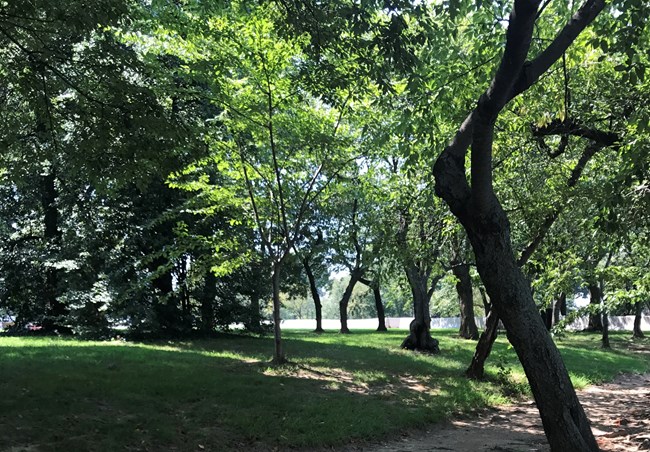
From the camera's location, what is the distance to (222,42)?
32.8ft

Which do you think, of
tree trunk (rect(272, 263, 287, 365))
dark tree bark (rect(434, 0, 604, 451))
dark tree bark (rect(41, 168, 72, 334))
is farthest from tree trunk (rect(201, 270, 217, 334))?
dark tree bark (rect(434, 0, 604, 451))

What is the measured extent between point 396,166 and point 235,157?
690 cm

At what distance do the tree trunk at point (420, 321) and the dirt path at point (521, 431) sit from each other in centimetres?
683

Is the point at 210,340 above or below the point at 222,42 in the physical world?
below

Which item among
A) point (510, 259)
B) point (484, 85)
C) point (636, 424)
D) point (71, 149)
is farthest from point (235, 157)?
point (636, 424)

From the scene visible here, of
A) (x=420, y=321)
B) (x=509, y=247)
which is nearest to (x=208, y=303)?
(x=420, y=321)

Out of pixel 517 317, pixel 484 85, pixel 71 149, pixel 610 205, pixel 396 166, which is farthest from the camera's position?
pixel 396 166

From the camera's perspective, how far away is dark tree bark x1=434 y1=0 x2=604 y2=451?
4930 millimetres

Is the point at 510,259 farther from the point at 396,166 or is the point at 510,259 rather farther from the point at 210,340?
the point at 210,340

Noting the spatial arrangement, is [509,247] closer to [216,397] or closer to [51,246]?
[216,397]

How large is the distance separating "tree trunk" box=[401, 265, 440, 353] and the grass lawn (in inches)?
128

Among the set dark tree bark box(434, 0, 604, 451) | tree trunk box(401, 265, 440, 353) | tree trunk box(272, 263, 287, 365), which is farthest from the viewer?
tree trunk box(401, 265, 440, 353)

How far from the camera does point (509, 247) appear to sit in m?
5.32

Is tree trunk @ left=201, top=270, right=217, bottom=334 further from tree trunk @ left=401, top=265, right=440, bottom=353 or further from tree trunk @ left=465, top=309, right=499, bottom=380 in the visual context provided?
tree trunk @ left=465, top=309, right=499, bottom=380
